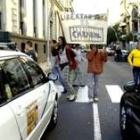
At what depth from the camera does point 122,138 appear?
22.3 feet

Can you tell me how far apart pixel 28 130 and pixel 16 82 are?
0.59 m

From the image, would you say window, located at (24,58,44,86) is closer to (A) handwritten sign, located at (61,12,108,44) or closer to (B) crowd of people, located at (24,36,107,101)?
(A) handwritten sign, located at (61,12,108,44)

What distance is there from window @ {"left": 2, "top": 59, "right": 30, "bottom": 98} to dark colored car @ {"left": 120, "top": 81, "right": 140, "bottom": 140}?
1485 millimetres

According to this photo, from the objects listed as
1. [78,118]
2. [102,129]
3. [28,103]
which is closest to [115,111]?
[78,118]

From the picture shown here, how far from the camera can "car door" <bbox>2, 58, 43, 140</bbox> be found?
4586 millimetres

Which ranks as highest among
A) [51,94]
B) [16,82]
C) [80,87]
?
[16,82]

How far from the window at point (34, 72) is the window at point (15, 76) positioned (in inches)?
13.9

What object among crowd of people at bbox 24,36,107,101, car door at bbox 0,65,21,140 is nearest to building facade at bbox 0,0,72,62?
crowd of people at bbox 24,36,107,101

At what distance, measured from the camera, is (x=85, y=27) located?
10750 mm

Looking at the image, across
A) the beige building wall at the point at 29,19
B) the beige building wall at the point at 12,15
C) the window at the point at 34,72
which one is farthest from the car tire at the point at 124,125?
the beige building wall at the point at 29,19

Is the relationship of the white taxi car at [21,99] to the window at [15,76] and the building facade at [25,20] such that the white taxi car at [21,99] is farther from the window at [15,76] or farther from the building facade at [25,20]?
the building facade at [25,20]

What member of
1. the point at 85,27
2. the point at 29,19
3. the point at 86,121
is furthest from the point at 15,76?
the point at 29,19

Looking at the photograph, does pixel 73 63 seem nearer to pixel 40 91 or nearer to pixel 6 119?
pixel 40 91

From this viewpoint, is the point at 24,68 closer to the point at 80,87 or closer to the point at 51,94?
the point at 51,94
